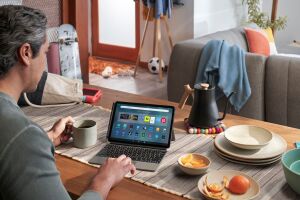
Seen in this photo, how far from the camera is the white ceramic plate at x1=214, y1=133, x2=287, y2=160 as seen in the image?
4.61ft

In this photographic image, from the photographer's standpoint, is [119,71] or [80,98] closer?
[80,98]

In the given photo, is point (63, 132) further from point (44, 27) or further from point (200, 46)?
point (200, 46)

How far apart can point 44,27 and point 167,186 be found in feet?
1.84

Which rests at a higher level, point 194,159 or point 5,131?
point 5,131

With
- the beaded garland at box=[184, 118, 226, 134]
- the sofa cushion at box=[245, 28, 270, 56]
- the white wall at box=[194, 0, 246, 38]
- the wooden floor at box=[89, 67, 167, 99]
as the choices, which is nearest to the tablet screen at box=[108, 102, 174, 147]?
the beaded garland at box=[184, 118, 226, 134]

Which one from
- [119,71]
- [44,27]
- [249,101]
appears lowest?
[119,71]

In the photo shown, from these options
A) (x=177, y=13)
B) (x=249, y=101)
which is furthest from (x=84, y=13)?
(x=177, y=13)

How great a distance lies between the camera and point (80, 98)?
196cm

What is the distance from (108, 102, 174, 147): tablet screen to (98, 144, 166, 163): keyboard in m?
0.03

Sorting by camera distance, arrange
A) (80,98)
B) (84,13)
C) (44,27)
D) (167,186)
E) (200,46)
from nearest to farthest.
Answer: (44,27) → (167,186) → (80,98) → (84,13) → (200,46)

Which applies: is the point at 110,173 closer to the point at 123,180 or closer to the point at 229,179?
the point at 123,180

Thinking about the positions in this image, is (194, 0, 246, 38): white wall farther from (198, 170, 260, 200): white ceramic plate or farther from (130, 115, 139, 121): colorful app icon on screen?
(198, 170, 260, 200): white ceramic plate

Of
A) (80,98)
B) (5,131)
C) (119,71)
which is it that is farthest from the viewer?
(119,71)

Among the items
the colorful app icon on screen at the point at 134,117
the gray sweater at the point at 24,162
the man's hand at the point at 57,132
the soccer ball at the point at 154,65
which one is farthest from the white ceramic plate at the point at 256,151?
the soccer ball at the point at 154,65
